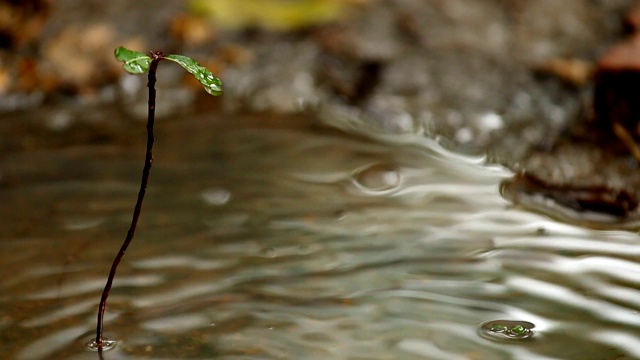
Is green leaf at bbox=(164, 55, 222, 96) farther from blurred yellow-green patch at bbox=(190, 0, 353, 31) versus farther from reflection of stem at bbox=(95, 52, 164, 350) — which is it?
blurred yellow-green patch at bbox=(190, 0, 353, 31)

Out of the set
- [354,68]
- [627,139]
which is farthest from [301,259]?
[354,68]

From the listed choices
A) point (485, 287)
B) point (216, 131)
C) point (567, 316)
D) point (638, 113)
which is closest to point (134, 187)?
point (216, 131)

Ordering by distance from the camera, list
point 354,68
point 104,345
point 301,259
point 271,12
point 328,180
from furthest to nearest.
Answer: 1. point 271,12
2. point 354,68
3. point 328,180
4. point 301,259
5. point 104,345

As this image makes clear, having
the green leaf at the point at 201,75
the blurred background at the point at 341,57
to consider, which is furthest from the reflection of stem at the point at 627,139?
the green leaf at the point at 201,75

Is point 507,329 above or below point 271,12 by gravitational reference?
below

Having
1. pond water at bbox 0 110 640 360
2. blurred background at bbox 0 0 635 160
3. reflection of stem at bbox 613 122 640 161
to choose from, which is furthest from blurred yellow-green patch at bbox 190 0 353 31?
reflection of stem at bbox 613 122 640 161

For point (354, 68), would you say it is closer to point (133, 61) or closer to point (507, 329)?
point (507, 329)

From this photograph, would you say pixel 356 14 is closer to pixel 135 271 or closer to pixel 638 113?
pixel 638 113
